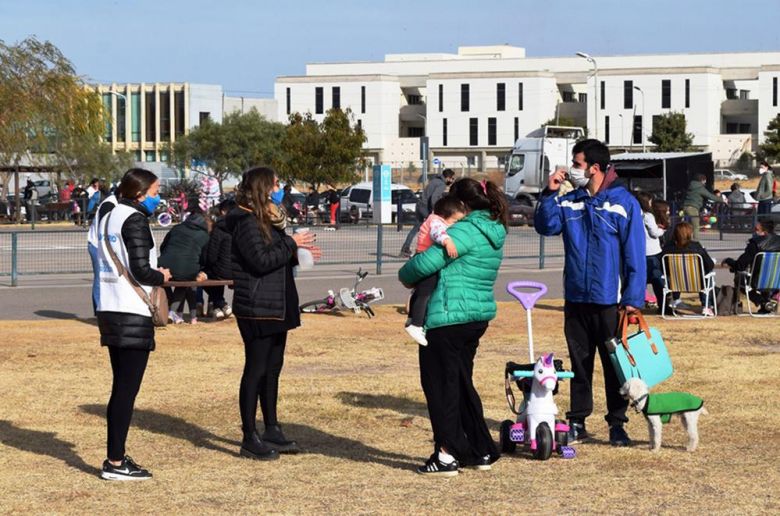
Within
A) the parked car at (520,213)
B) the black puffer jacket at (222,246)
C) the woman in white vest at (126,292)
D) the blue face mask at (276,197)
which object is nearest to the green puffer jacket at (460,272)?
the blue face mask at (276,197)

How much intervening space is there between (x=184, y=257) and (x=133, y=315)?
27.6 ft

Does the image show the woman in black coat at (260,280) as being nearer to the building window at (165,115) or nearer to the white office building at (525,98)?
the white office building at (525,98)

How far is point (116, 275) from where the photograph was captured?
8.01 meters

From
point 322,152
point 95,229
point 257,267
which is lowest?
point 257,267

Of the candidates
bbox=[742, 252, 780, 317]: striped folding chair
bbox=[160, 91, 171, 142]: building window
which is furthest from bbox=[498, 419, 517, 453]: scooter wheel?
bbox=[160, 91, 171, 142]: building window

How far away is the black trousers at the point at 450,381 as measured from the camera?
820 cm

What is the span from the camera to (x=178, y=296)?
54.4 feet

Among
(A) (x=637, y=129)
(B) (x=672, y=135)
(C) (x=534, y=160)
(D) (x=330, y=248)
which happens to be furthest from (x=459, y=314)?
(A) (x=637, y=129)

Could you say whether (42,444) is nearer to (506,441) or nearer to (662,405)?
(506,441)

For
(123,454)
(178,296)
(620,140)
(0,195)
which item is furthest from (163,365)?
(620,140)

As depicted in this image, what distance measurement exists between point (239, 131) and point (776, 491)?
319ft

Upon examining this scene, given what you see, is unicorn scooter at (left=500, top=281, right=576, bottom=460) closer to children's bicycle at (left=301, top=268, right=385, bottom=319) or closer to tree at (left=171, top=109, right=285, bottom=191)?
children's bicycle at (left=301, top=268, right=385, bottom=319)

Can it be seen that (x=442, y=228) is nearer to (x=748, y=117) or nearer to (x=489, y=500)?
(x=489, y=500)

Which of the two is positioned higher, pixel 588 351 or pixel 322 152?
pixel 322 152
